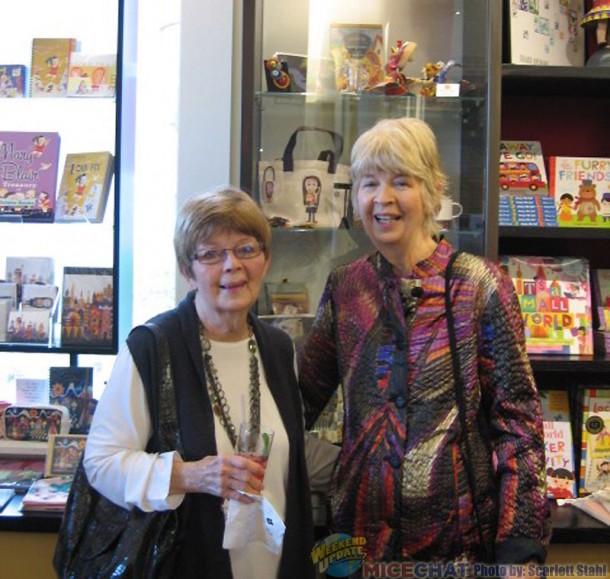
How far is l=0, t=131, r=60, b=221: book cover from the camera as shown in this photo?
243 cm

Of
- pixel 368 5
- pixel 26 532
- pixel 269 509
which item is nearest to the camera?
pixel 269 509

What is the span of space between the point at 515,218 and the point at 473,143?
267mm

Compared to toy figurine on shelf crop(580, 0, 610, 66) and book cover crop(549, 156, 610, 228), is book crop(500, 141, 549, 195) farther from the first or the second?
toy figurine on shelf crop(580, 0, 610, 66)

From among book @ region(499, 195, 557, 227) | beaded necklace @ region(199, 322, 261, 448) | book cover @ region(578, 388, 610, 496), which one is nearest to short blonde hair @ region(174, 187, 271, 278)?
beaded necklace @ region(199, 322, 261, 448)

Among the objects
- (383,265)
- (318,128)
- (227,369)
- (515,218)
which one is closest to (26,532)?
(227,369)

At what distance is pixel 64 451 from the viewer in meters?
2.25

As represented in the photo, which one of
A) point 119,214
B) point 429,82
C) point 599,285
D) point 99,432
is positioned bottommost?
point 99,432

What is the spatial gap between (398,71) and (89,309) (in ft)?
4.05

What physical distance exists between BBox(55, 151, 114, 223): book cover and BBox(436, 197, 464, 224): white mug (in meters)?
1.08

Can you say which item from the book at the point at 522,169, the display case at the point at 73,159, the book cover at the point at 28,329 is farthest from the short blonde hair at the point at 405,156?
the book cover at the point at 28,329

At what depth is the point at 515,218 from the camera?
7.64ft

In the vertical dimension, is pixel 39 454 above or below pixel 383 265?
below

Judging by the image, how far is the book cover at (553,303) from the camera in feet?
7.79

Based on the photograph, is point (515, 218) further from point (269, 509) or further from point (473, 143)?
point (269, 509)
